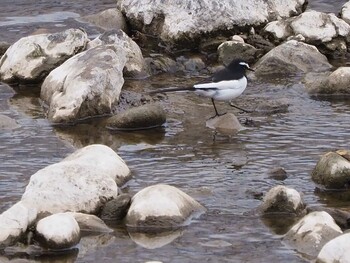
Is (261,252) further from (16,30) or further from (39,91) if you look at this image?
(16,30)

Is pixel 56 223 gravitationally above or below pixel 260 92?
above

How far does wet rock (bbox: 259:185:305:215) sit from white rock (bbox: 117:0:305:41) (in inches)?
313

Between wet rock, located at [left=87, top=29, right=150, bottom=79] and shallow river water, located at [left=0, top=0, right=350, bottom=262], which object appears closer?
shallow river water, located at [left=0, top=0, right=350, bottom=262]

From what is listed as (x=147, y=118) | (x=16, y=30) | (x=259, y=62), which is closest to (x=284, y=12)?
(x=259, y=62)

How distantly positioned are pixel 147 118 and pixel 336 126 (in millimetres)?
2449

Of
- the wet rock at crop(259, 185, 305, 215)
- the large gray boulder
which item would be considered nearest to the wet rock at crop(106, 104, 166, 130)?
the wet rock at crop(259, 185, 305, 215)

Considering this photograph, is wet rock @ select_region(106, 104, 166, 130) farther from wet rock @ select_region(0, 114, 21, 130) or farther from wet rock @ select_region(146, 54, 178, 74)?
wet rock @ select_region(146, 54, 178, 74)

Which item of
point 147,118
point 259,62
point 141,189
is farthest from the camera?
point 259,62

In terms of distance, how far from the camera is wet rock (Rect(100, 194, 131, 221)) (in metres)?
9.52

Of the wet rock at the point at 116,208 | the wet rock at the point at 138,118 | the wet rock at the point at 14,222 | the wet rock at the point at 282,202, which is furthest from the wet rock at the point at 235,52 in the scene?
the wet rock at the point at 14,222

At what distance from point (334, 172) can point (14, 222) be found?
11.5 feet

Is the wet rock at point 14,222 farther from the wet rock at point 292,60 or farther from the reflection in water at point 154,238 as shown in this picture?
the wet rock at point 292,60

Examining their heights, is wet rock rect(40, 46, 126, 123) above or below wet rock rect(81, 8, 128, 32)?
above

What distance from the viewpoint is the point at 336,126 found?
41.9ft
